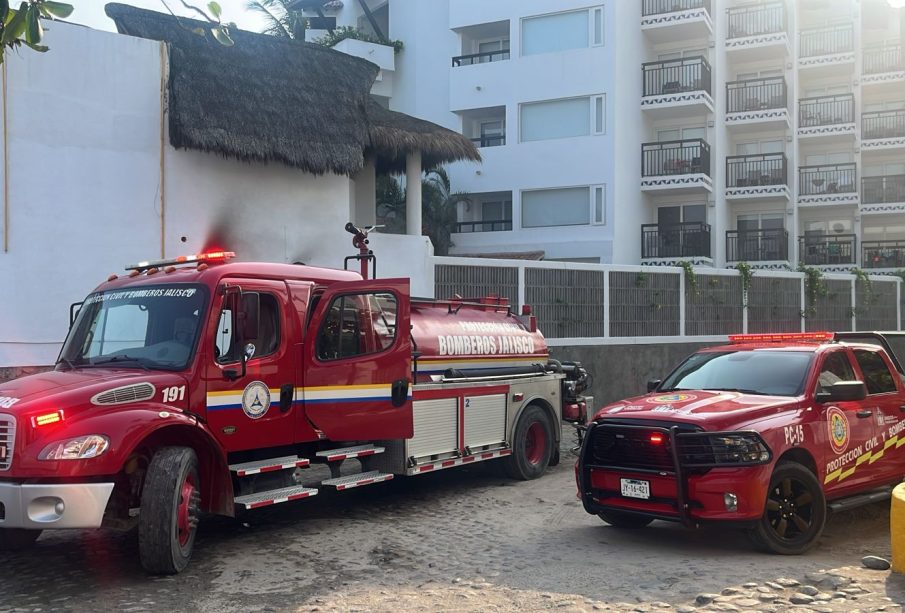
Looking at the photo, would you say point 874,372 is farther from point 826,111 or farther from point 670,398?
point 826,111

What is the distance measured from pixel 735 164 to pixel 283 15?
1817 cm

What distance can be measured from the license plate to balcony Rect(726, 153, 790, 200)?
84.4ft

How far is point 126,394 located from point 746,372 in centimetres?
563

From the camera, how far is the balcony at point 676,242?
29719 mm

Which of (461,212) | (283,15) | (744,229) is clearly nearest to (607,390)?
(461,212)

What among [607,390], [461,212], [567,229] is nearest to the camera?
[607,390]

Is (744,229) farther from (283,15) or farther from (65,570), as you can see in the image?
(65,570)

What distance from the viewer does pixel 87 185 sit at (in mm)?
12680

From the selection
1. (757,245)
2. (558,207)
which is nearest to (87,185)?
(558,207)

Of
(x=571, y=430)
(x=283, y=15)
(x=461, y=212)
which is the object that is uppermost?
(x=283, y=15)

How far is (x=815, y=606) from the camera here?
5.95m

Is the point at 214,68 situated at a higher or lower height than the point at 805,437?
higher

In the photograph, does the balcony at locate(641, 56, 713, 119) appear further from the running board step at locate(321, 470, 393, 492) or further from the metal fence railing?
the running board step at locate(321, 470, 393, 492)

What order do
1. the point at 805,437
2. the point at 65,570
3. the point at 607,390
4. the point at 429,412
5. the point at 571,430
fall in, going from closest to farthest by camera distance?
1. the point at 65,570
2. the point at 805,437
3. the point at 429,412
4. the point at 571,430
5. the point at 607,390
